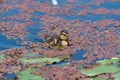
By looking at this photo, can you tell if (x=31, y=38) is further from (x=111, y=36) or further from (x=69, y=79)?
(x=69, y=79)

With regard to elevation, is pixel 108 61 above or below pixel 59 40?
below

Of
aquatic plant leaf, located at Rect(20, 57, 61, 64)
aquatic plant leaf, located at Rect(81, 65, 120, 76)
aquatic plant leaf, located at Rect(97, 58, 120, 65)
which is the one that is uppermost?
aquatic plant leaf, located at Rect(20, 57, 61, 64)

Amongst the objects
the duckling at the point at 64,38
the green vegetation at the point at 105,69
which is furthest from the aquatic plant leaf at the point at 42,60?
the duckling at the point at 64,38

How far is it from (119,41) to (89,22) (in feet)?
5.55

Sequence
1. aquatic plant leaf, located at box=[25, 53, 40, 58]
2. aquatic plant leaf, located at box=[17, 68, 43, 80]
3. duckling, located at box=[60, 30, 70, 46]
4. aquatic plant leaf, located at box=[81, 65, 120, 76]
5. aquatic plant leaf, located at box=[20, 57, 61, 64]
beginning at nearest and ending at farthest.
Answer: aquatic plant leaf, located at box=[17, 68, 43, 80]
aquatic plant leaf, located at box=[81, 65, 120, 76]
aquatic plant leaf, located at box=[20, 57, 61, 64]
aquatic plant leaf, located at box=[25, 53, 40, 58]
duckling, located at box=[60, 30, 70, 46]

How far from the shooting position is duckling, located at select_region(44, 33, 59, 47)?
1039 cm

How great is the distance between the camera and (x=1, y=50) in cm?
1007

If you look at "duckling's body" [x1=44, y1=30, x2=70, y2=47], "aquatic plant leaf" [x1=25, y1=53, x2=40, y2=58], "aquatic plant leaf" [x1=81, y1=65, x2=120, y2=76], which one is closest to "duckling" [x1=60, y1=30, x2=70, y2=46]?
"duckling's body" [x1=44, y1=30, x2=70, y2=47]

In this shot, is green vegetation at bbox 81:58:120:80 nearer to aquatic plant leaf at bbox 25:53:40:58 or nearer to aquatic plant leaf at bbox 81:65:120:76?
aquatic plant leaf at bbox 81:65:120:76

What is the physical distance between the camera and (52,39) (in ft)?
34.3

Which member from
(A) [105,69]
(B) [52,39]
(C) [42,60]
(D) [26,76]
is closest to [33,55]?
(C) [42,60]

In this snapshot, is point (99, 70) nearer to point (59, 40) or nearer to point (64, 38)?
point (64, 38)

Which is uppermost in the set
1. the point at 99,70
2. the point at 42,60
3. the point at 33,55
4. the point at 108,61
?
the point at 33,55

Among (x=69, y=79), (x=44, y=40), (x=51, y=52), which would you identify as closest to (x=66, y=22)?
(x=44, y=40)
